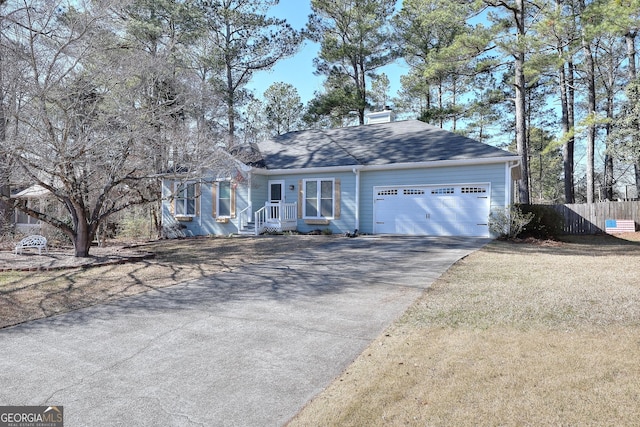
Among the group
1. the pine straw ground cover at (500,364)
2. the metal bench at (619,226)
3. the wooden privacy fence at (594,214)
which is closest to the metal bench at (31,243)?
the pine straw ground cover at (500,364)

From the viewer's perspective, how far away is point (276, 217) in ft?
52.4

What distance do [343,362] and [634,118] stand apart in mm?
20979

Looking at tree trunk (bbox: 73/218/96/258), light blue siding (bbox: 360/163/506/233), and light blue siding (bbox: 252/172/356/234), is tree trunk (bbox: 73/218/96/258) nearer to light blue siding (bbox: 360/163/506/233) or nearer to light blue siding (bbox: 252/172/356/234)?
light blue siding (bbox: 252/172/356/234)

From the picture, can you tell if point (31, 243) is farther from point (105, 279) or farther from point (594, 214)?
point (594, 214)

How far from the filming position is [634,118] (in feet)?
58.2

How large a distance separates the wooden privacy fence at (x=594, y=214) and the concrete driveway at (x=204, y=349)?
15608 millimetres

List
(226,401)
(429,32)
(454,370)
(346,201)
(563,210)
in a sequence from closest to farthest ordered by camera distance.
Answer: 1. (226,401)
2. (454,370)
3. (346,201)
4. (563,210)
5. (429,32)

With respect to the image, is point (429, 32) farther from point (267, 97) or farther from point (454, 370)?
point (454, 370)

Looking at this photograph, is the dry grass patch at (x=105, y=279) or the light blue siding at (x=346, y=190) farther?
the light blue siding at (x=346, y=190)

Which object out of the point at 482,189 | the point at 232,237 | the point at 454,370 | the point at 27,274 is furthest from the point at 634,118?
the point at 27,274

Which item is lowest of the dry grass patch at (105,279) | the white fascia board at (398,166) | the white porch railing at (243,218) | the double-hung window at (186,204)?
the dry grass patch at (105,279)

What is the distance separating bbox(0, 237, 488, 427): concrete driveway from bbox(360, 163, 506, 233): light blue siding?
7069 mm

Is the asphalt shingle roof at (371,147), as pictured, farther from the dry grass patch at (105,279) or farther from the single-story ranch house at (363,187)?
the dry grass patch at (105,279)

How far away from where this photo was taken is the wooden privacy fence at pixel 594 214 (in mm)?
18125
